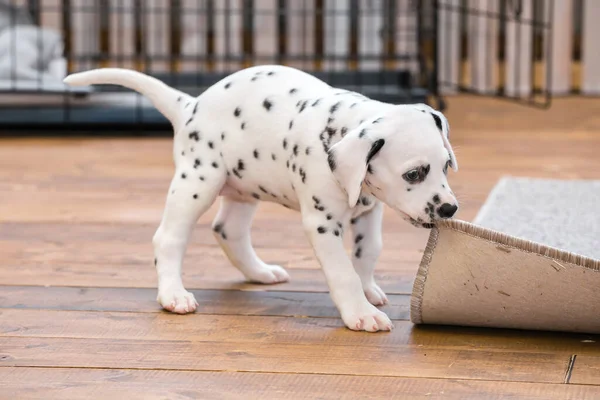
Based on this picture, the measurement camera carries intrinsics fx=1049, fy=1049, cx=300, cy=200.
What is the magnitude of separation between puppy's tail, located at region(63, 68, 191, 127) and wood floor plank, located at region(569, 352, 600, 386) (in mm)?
750

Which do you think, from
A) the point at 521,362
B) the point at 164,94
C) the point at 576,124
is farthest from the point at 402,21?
the point at 521,362

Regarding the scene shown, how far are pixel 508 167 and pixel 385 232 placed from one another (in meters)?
1.16

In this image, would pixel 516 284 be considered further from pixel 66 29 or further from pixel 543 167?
pixel 66 29

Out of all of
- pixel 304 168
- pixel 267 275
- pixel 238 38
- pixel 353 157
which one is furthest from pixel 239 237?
pixel 238 38

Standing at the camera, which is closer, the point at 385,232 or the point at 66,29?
the point at 385,232

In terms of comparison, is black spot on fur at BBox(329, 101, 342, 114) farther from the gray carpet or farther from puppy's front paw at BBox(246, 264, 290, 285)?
the gray carpet

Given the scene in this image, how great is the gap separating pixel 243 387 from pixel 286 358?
0.13m

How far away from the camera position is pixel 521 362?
1.37 metres

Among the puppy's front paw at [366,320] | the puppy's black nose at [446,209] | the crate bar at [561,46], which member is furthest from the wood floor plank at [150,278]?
the crate bar at [561,46]

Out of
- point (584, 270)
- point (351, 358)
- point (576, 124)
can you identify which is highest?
point (584, 270)

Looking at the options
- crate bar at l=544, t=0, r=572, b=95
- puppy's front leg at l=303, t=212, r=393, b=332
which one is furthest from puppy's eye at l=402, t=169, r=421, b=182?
crate bar at l=544, t=0, r=572, b=95

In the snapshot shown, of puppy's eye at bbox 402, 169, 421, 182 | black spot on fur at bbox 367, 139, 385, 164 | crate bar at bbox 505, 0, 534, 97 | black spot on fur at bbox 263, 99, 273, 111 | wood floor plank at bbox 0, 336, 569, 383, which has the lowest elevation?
crate bar at bbox 505, 0, 534, 97

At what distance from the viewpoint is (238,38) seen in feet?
Answer: 18.7

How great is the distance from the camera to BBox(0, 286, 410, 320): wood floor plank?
1632 millimetres
